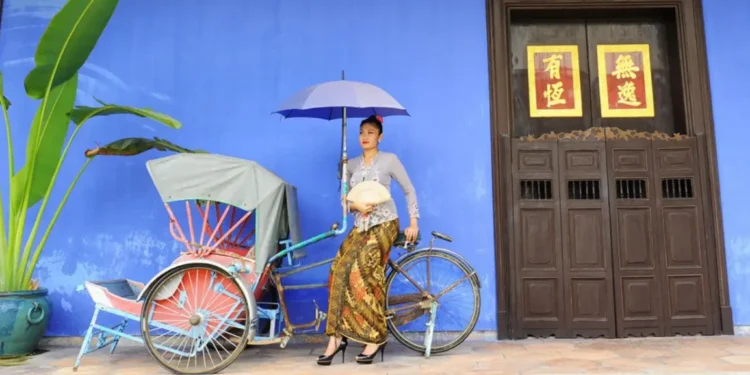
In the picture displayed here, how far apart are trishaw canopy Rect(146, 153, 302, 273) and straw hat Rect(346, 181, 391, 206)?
503mm

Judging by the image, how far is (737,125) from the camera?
4.65 metres

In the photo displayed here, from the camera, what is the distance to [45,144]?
381 centimetres

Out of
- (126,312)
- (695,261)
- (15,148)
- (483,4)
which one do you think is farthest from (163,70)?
(695,261)

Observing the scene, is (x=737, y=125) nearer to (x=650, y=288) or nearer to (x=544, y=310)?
(x=650, y=288)

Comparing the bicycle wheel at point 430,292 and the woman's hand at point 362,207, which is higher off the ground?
the woman's hand at point 362,207

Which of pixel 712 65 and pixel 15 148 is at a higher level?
pixel 712 65

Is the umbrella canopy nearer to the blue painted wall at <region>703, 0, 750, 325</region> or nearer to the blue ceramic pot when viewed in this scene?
the blue ceramic pot

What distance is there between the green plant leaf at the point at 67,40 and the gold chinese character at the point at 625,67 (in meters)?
4.36

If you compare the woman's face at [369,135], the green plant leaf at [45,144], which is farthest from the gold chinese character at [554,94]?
the green plant leaf at [45,144]

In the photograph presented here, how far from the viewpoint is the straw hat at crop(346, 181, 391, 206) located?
345cm

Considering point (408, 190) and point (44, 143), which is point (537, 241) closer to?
point (408, 190)

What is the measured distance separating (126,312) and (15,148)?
7.35 ft

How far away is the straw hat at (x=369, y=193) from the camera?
136 inches

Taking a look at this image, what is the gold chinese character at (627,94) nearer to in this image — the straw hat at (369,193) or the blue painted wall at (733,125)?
the blue painted wall at (733,125)
